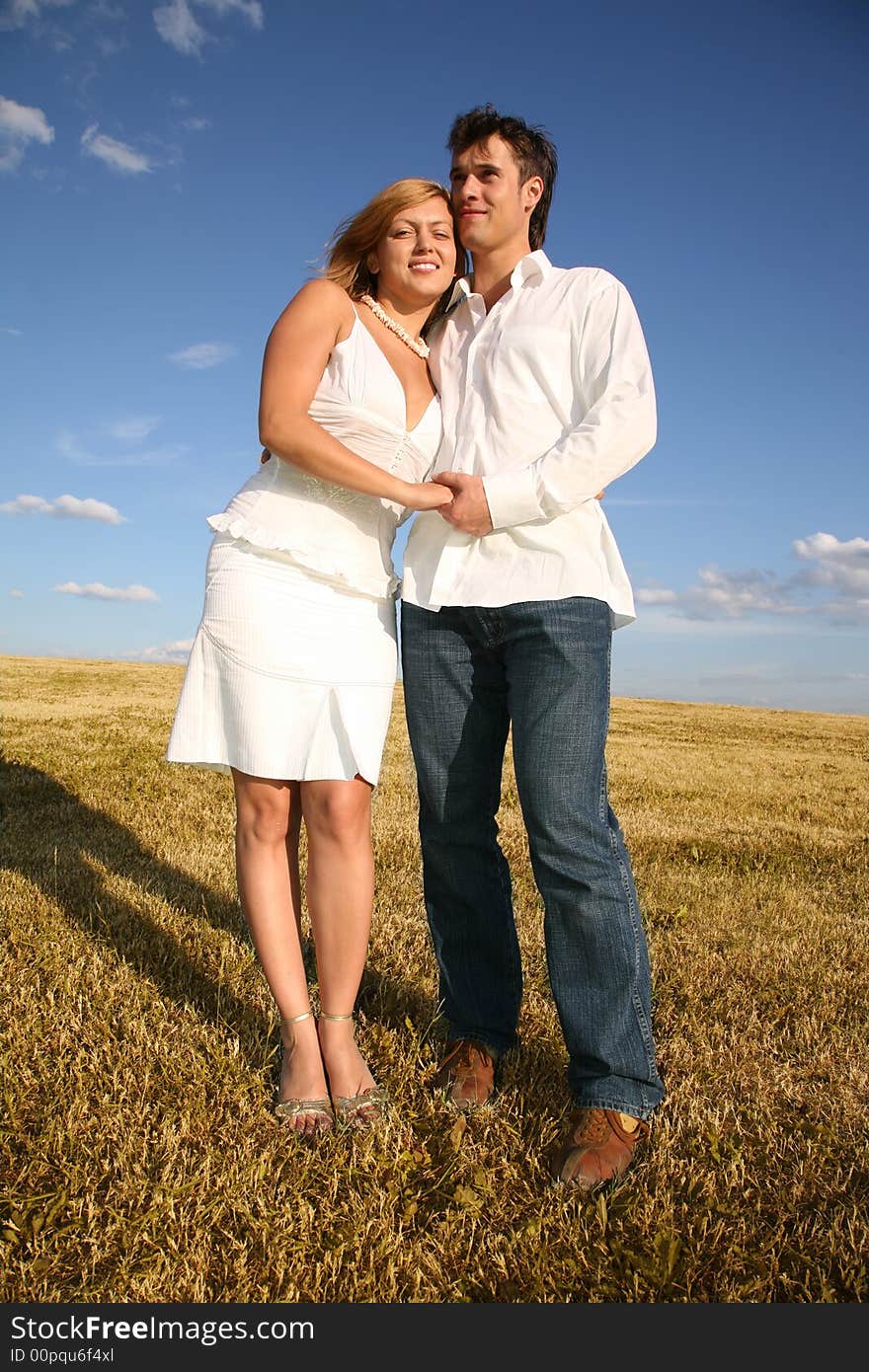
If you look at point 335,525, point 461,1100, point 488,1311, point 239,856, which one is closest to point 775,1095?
point 461,1100

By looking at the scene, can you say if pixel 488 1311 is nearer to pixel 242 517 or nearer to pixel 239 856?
pixel 239 856

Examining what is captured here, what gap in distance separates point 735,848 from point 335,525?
6.36 metres

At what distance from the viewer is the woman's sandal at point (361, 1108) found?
312 centimetres

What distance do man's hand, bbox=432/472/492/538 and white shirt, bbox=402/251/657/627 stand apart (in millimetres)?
32

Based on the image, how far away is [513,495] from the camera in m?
2.90

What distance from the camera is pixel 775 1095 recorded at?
3539 mm

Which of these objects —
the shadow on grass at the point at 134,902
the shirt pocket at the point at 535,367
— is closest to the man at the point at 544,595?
the shirt pocket at the point at 535,367

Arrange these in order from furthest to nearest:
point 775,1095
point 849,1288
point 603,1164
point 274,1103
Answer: point 775,1095 → point 274,1103 → point 603,1164 → point 849,1288

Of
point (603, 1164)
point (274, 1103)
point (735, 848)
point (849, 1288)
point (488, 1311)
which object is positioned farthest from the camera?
point (735, 848)

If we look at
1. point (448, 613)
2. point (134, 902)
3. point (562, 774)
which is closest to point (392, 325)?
point (448, 613)

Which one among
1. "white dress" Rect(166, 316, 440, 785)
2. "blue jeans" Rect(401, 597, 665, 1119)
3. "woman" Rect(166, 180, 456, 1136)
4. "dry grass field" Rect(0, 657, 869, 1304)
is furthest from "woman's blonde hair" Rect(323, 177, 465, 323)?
"dry grass field" Rect(0, 657, 869, 1304)

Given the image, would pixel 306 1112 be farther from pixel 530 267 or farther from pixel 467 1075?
pixel 530 267

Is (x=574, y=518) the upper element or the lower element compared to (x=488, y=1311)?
upper

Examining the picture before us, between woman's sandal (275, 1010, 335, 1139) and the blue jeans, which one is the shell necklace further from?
woman's sandal (275, 1010, 335, 1139)
